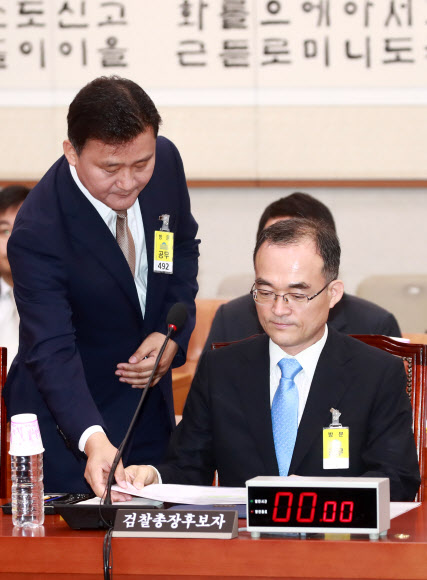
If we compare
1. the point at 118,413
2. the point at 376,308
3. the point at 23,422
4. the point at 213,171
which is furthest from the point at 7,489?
the point at 213,171

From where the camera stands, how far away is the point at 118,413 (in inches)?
91.5

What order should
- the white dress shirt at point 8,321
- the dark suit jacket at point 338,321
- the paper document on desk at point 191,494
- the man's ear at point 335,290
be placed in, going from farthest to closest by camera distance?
the white dress shirt at point 8,321
the dark suit jacket at point 338,321
the man's ear at point 335,290
the paper document on desk at point 191,494

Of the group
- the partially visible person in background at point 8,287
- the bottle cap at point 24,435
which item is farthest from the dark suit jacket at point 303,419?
the partially visible person in background at point 8,287

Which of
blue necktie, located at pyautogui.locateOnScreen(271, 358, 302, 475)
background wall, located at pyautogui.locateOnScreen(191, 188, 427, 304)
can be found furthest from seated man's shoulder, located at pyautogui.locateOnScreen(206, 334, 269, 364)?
background wall, located at pyautogui.locateOnScreen(191, 188, 427, 304)

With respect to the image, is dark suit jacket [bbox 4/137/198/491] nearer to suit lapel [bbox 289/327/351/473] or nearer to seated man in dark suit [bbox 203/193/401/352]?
suit lapel [bbox 289/327/351/473]

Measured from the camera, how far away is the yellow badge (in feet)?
7.45

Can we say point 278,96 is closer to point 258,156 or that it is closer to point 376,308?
point 258,156

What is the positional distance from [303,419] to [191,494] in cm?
35

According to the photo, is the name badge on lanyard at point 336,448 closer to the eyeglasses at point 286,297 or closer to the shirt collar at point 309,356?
the shirt collar at point 309,356

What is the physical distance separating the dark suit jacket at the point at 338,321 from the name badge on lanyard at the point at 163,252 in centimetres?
84

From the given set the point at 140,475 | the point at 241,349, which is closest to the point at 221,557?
the point at 140,475

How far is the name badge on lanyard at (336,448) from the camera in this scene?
77.7 inches

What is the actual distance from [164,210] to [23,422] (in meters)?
0.73

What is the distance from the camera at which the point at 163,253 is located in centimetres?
228
